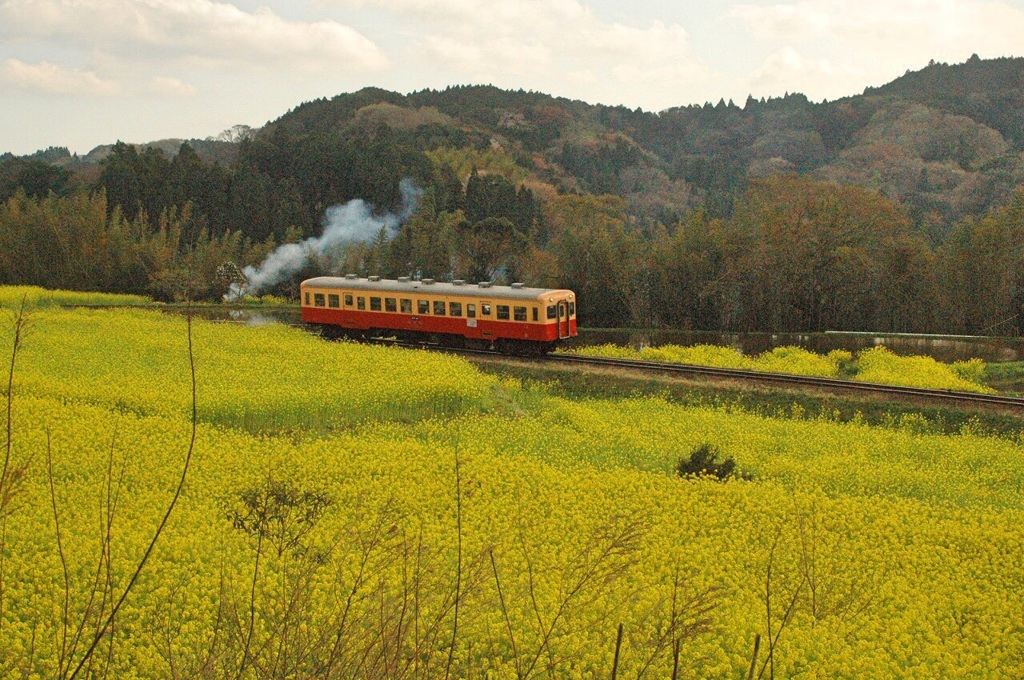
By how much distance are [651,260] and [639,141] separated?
377 ft

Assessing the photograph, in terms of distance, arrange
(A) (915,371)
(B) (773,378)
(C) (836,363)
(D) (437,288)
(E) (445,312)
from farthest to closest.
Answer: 1. (D) (437,288)
2. (E) (445,312)
3. (C) (836,363)
4. (A) (915,371)
5. (B) (773,378)

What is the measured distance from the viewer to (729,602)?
8523 mm

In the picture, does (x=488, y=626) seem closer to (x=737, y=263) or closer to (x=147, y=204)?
(x=737, y=263)

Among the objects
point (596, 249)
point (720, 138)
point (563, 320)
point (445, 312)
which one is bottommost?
point (563, 320)

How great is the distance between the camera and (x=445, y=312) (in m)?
27.7

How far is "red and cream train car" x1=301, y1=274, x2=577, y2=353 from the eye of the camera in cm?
2630

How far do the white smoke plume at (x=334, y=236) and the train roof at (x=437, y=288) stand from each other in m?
16.4

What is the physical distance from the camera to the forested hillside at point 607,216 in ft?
116

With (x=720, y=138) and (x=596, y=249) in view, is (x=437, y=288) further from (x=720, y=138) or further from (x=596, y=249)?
(x=720, y=138)

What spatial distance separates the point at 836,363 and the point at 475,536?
19.3 metres

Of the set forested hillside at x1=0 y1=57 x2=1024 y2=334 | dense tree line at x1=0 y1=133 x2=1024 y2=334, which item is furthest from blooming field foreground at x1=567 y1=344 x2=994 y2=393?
forested hillside at x1=0 y1=57 x2=1024 y2=334

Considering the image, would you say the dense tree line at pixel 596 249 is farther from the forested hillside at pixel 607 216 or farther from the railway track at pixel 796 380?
the railway track at pixel 796 380

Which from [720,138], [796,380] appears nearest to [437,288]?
[796,380]

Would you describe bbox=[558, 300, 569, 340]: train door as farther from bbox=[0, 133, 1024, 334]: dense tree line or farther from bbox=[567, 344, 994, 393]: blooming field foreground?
bbox=[0, 133, 1024, 334]: dense tree line
